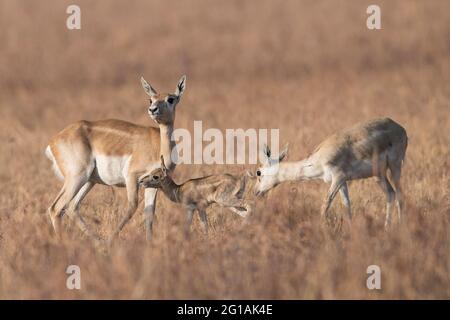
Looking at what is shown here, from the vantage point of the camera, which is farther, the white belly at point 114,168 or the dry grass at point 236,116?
the white belly at point 114,168

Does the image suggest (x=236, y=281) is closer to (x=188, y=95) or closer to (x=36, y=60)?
(x=188, y=95)

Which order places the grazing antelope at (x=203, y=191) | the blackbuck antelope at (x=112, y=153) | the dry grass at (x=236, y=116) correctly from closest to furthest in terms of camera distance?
the dry grass at (x=236, y=116), the grazing antelope at (x=203, y=191), the blackbuck antelope at (x=112, y=153)

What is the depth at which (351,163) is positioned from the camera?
35.6 ft

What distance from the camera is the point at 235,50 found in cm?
2722

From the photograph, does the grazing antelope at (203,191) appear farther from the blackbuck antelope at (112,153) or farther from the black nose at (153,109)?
the black nose at (153,109)

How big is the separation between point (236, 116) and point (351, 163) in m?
9.54

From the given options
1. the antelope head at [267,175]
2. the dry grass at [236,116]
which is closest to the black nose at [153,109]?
the dry grass at [236,116]

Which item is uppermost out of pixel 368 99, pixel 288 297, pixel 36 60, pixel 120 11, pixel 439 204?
pixel 120 11

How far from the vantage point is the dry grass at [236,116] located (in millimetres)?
8078

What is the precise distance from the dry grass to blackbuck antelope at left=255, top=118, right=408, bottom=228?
29cm

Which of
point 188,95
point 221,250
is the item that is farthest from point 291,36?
point 221,250

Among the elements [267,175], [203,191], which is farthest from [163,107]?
[267,175]

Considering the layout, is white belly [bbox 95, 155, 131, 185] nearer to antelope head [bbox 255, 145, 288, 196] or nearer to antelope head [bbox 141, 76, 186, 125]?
antelope head [bbox 141, 76, 186, 125]

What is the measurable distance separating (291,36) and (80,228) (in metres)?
17.6
